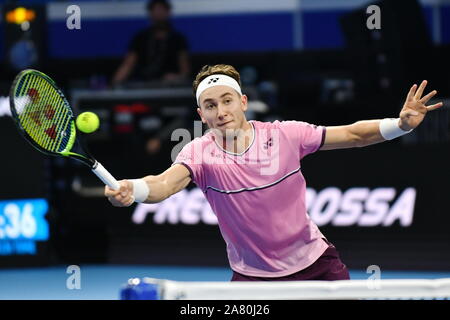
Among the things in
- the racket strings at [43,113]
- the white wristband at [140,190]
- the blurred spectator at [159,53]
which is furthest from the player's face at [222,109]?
the blurred spectator at [159,53]

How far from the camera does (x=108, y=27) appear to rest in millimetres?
17844

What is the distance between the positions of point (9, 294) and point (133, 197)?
14.5ft

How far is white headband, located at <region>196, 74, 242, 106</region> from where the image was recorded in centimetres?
522

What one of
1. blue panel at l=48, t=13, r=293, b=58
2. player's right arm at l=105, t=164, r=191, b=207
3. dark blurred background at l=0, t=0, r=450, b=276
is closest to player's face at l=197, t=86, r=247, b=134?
player's right arm at l=105, t=164, r=191, b=207

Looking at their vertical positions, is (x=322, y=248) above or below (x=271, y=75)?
below

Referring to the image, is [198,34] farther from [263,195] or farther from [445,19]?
[263,195]

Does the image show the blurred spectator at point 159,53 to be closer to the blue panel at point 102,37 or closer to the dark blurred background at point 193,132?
the dark blurred background at point 193,132

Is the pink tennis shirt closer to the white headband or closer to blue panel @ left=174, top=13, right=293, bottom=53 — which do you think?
the white headband

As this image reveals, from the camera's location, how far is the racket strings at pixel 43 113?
15.4ft

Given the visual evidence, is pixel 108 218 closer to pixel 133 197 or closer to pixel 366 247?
pixel 366 247

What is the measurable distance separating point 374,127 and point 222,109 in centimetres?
83

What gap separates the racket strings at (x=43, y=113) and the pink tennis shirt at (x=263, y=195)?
65 cm
